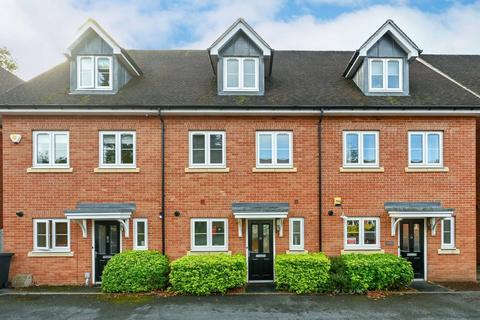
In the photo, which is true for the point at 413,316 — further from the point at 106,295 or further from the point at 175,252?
the point at 106,295

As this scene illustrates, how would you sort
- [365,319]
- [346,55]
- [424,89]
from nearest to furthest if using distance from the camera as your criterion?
[365,319] < [424,89] < [346,55]

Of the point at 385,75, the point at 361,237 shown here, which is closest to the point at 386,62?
the point at 385,75

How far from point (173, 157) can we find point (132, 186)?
1726 mm

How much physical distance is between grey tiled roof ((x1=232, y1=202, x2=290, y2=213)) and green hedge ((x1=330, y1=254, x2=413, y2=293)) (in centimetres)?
262

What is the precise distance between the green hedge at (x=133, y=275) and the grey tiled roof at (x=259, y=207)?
3.03 metres

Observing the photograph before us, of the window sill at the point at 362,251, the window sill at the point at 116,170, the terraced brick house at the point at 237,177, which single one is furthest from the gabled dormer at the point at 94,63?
the window sill at the point at 362,251

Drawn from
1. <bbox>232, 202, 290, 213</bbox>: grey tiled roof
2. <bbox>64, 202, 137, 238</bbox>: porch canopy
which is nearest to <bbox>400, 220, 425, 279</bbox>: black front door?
<bbox>232, 202, 290, 213</bbox>: grey tiled roof

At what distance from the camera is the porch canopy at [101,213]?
35.6 feet

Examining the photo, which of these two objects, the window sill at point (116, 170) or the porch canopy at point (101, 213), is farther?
the window sill at point (116, 170)

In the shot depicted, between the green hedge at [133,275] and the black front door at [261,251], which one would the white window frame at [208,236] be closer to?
the black front door at [261,251]

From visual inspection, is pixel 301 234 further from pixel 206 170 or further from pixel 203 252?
pixel 206 170

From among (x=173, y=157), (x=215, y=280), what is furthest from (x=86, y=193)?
(x=215, y=280)

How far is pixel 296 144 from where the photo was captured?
11.8 m

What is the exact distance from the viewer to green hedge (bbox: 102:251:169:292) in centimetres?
1022
